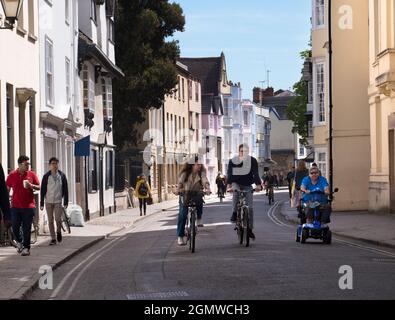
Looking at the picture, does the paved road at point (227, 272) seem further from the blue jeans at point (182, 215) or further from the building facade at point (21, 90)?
the building facade at point (21, 90)

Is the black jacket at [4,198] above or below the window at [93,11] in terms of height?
below

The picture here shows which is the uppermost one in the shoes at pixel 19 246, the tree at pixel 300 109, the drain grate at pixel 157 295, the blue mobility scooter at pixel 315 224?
the tree at pixel 300 109

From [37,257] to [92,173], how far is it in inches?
815

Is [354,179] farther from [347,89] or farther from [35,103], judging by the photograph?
[35,103]

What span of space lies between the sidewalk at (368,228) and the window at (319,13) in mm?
10410

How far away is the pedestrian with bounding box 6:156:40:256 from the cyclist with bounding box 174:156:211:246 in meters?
2.90

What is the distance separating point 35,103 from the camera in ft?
91.5

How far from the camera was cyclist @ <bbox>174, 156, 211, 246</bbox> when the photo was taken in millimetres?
19203

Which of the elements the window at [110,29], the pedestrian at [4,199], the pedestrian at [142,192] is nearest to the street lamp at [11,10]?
the pedestrian at [4,199]

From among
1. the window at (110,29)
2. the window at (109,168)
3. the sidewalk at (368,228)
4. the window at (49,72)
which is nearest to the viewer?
the sidewalk at (368,228)

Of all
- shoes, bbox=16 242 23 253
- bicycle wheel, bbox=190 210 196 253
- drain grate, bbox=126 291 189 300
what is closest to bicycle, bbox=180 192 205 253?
bicycle wheel, bbox=190 210 196 253

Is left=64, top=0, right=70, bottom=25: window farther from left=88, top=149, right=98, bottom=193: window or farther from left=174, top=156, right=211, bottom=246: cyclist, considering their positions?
left=174, top=156, right=211, bottom=246: cyclist

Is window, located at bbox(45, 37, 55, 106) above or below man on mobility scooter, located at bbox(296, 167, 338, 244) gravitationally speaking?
above

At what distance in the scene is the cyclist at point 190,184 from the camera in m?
19.2
